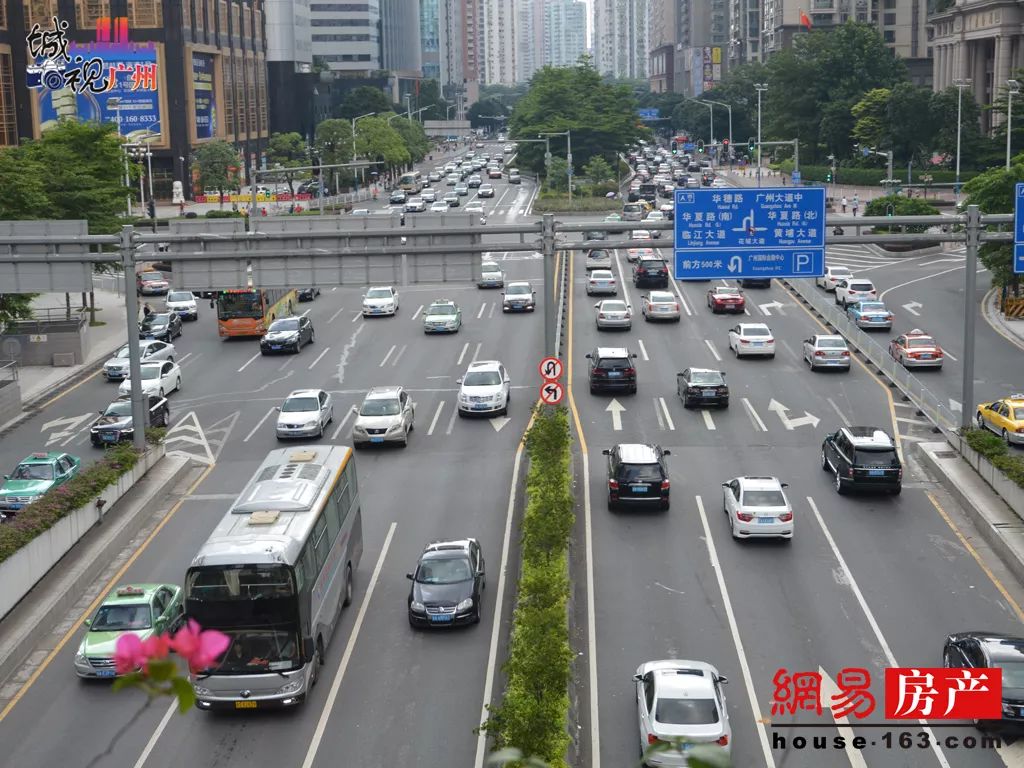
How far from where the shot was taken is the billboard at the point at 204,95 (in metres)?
133

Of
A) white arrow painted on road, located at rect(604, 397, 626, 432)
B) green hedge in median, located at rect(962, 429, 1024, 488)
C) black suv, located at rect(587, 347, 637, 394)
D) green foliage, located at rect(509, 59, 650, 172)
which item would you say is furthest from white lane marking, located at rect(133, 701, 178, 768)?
green foliage, located at rect(509, 59, 650, 172)

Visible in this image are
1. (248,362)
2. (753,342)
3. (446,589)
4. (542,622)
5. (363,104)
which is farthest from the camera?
(363,104)

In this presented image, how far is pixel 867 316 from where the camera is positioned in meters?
58.4

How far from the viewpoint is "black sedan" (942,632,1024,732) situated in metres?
20.6

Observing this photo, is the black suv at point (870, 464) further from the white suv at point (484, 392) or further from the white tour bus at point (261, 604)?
the white tour bus at point (261, 604)

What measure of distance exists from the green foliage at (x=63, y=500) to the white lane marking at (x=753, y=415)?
1952 centimetres

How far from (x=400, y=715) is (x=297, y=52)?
178292mm

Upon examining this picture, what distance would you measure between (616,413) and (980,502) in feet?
45.9

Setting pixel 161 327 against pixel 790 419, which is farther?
pixel 161 327

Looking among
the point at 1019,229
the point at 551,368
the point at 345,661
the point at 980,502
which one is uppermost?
the point at 1019,229

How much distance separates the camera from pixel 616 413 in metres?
44.4

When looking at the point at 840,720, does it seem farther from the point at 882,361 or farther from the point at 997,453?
the point at 882,361

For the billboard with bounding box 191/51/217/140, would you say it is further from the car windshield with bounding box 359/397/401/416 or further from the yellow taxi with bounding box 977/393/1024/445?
the yellow taxi with bounding box 977/393/1024/445

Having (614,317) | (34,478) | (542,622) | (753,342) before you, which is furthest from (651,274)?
(542,622)
